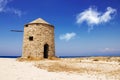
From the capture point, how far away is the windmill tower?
977 inches

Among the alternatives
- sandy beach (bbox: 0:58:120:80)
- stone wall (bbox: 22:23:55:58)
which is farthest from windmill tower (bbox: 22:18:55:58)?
sandy beach (bbox: 0:58:120:80)

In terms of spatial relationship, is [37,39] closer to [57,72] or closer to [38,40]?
[38,40]

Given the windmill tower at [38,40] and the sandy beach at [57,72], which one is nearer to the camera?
the sandy beach at [57,72]

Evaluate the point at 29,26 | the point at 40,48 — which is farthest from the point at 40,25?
the point at 40,48

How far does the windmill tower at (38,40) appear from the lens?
24.8m

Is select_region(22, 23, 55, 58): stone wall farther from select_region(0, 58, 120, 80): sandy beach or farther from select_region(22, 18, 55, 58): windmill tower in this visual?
select_region(0, 58, 120, 80): sandy beach

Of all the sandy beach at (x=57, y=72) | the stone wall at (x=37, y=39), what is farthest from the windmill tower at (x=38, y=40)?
the sandy beach at (x=57, y=72)

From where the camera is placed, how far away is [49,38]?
25875 mm

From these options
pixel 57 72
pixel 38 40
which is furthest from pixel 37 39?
pixel 57 72

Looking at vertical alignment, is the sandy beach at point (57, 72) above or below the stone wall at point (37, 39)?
below

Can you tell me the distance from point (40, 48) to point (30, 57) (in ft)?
6.48

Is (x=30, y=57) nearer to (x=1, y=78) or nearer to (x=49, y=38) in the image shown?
(x=49, y=38)

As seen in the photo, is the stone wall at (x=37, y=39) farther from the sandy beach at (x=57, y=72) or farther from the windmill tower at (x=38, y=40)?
the sandy beach at (x=57, y=72)

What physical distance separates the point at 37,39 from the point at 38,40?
21 cm
